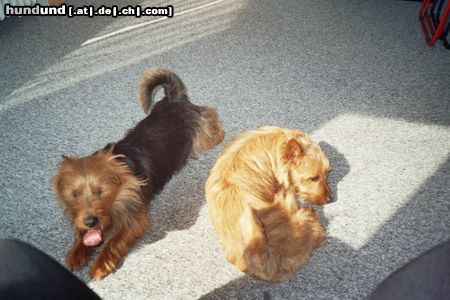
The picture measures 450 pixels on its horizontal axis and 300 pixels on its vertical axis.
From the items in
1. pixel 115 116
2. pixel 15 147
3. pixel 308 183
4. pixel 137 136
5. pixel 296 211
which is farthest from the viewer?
pixel 115 116

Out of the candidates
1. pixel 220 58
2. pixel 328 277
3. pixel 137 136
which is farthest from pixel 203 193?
pixel 220 58

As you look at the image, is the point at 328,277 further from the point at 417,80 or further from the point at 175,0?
the point at 175,0

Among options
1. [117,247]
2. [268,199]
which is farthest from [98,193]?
[268,199]

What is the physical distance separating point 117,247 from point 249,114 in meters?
1.52

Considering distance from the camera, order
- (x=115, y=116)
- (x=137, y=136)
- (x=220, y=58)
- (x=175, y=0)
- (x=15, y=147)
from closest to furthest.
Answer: (x=137, y=136), (x=15, y=147), (x=115, y=116), (x=220, y=58), (x=175, y=0)

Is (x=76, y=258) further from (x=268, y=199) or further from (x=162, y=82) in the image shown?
(x=162, y=82)

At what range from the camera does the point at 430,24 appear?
412 centimetres

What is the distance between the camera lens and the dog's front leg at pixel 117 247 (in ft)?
6.50

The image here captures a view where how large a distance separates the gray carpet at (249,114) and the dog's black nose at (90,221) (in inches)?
14.2

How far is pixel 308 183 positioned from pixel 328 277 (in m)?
0.51

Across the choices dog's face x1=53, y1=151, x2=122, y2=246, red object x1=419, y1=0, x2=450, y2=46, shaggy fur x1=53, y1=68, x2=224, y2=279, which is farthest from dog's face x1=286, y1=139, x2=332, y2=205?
red object x1=419, y1=0, x2=450, y2=46

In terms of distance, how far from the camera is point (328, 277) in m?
1.98

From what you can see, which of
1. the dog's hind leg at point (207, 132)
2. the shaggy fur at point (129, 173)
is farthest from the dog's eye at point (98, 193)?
the dog's hind leg at point (207, 132)

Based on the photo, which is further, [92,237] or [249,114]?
[249,114]
